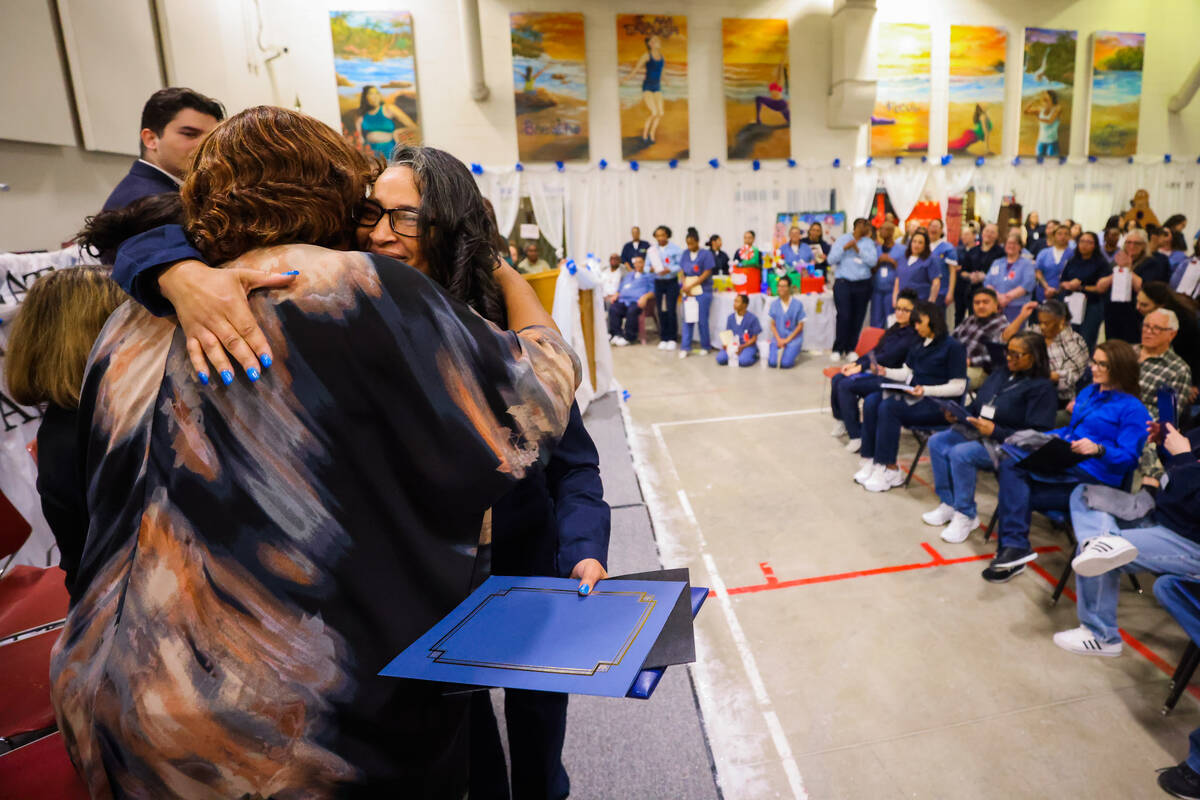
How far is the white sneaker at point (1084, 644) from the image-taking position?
9.33 ft

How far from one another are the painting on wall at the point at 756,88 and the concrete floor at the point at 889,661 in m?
9.59

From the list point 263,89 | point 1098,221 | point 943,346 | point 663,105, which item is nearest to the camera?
point 943,346

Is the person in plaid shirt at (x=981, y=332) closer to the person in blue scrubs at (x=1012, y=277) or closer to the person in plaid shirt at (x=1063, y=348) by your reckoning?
the person in plaid shirt at (x=1063, y=348)

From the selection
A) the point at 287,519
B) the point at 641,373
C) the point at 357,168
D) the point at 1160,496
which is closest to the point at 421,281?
the point at 357,168

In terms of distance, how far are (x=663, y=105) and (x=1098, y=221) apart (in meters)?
9.22

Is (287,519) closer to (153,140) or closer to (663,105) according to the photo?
(153,140)

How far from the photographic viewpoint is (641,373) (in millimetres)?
8742

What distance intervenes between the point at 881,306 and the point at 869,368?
407cm

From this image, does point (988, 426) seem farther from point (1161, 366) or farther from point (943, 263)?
point (943, 263)

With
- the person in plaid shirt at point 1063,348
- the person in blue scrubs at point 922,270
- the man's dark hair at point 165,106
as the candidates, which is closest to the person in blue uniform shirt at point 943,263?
the person in blue scrubs at point 922,270

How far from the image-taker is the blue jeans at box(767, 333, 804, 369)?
28.5 ft

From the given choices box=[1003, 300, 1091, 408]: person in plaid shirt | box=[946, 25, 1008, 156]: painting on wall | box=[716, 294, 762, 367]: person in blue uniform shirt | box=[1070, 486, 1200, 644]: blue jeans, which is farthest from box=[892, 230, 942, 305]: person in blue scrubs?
box=[946, 25, 1008, 156]: painting on wall

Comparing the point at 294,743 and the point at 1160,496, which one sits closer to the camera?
the point at 294,743

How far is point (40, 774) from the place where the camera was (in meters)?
1.22
